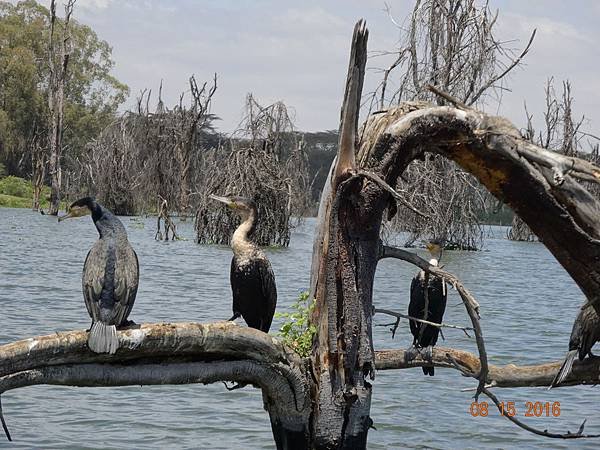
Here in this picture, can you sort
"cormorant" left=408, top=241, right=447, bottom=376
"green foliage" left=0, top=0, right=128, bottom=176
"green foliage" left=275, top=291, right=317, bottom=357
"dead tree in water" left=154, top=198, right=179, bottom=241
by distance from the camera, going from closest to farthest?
"green foliage" left=275, top=291, right=317, bottom=357 → "cormorant" left=408, top=241, right=447, bottom=376 → "dead tree in water" left=154, top=198, right=179, bottom=241 → "green foliage" left=0, top=0, right=128, bottom=176

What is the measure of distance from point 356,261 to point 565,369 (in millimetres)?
1274

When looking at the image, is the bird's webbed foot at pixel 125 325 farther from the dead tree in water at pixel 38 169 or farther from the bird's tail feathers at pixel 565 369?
the dead tree in water at pixel 38 169

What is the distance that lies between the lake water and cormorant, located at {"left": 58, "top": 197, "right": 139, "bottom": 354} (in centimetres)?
231

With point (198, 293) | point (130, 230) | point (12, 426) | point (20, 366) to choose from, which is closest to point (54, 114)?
point (130, 230)

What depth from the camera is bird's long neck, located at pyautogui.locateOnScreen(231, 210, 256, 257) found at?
5.76m

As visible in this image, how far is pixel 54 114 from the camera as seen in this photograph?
40.4 m

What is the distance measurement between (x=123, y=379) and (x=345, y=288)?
1190 millimetres

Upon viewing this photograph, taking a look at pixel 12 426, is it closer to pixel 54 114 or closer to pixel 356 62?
pixel 356 62

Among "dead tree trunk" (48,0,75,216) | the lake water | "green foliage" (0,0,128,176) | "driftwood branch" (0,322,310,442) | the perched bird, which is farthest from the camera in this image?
"green foliage" (0,0,128,176)

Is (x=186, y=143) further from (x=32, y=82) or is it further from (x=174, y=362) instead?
(x=174, y=362)

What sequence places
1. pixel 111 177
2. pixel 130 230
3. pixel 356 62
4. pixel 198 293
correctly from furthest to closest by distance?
pixel 111 177 → pixel 130 230 → pixel 198 293 → pixel 356 62
